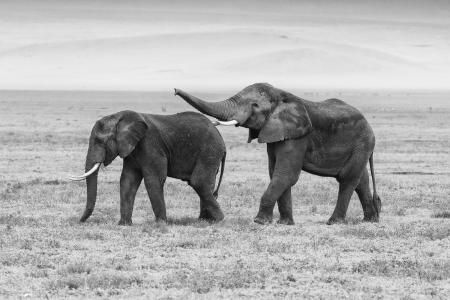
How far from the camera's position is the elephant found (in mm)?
15797

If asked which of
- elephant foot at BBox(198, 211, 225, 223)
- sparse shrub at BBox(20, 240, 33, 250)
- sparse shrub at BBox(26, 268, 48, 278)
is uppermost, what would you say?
sparse shrub at BBox(26, 268, 48, 278)

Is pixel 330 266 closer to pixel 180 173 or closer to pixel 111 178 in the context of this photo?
pixel 180 173

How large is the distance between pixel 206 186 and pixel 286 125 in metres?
1.39

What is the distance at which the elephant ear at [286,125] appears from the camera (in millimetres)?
16031

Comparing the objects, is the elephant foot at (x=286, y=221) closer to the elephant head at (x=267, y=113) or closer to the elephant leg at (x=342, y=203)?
the elephant leg at (x=342, y=203)

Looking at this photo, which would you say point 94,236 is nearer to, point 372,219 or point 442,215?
point 372,219

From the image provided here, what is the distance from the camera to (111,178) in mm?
23141

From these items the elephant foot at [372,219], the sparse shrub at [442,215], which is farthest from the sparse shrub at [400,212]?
the elephant foot at [372,219]

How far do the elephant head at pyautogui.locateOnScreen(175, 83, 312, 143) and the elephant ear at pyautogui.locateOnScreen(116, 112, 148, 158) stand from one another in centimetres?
94

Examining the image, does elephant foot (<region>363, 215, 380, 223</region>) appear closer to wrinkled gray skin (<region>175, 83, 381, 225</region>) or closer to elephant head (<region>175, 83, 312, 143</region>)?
wrinkled gray skin (<region>175, 83, 381, 225</region>)

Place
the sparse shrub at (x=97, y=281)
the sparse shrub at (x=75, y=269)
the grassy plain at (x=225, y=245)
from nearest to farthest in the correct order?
the sparse shrub at (x=97, y=281)
the grassy plain at (x=225, y=245)
the sparse shrub at (x=75, y=269)

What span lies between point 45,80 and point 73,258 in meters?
137

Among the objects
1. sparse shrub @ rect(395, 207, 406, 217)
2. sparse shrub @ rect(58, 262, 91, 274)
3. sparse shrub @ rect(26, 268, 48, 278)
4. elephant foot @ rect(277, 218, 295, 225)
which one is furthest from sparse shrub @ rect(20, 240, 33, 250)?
sparse shrub @ rect(395, 207, 406, 217)

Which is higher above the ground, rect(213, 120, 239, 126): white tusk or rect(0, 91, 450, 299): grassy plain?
rect(213, 120, 239, 126): white tusk
